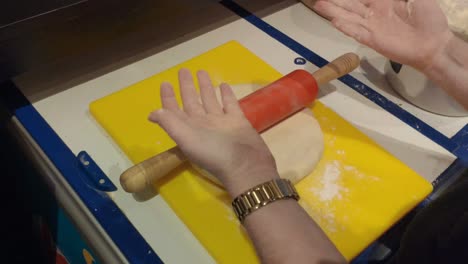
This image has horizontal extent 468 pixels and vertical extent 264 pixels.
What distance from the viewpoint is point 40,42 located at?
2.08 feet

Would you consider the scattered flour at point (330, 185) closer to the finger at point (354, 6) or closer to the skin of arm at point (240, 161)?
the skin of arm at point (240, 161)

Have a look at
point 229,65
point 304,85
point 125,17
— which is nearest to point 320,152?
point 304,85

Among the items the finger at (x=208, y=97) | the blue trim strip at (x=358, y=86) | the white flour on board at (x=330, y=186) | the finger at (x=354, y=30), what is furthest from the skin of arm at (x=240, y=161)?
the blue trim strip at (x=358, y=86)

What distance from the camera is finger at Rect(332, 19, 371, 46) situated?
2.08 feet

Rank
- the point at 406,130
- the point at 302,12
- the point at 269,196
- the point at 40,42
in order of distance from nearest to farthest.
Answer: the point at 269,196
the point at 40,42
the point at 406,130
the point at 302,12

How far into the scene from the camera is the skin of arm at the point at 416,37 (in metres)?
0.63

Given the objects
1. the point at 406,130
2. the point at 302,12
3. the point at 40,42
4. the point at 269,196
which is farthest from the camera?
the point at 302,12

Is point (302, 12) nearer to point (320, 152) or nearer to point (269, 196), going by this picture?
point (320, 152)

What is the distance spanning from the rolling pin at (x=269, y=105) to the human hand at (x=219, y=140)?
0.23ft

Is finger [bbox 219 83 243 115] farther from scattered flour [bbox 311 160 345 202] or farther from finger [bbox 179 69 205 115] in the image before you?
scattered flour [bbox 311 160 345 202]

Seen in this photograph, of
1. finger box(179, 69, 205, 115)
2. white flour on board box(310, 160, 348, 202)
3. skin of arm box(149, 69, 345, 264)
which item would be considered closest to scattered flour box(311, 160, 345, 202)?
white flour on board box(310, 160, 348, 202)

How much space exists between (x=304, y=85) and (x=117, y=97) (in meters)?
0.30

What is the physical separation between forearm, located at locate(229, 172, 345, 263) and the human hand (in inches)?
0.5

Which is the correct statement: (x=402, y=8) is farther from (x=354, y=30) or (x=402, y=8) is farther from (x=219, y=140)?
(x=219, y=140)
